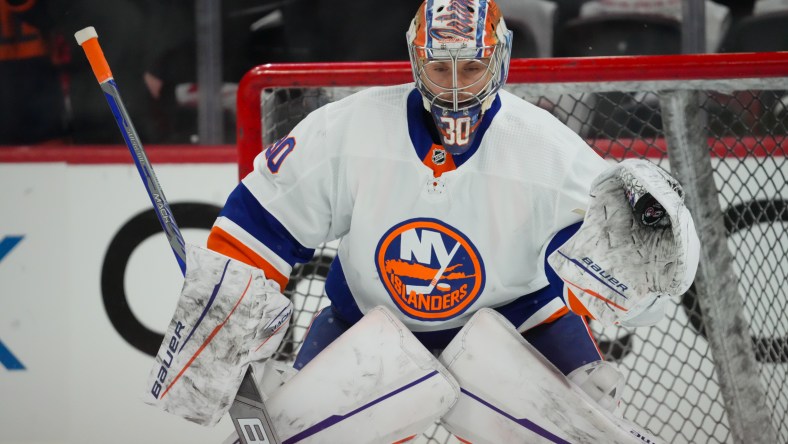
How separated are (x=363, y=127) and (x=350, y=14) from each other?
49.8 inches

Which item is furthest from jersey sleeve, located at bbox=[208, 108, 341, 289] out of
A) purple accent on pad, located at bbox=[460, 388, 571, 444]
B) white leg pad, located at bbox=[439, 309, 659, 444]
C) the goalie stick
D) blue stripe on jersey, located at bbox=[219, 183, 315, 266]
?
purple accent on pad, located at bbox=[460, 388, 571, 444]

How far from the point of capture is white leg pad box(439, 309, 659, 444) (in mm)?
1557

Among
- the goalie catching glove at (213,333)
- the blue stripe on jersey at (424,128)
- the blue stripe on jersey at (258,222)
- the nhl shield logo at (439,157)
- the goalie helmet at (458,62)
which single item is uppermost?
the goalie helmet at (458,62)

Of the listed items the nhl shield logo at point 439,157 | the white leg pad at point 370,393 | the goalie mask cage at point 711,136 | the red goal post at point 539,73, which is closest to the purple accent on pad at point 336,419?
the white leg pad at point 370,393

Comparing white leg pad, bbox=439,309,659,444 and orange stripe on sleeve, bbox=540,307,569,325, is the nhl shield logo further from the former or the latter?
orange stripe on sleeve, bbox=540,307,569,325

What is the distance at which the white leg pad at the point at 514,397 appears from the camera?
1.56m

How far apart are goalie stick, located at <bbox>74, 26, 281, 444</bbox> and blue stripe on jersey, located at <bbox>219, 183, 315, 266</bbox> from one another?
0.36 ft

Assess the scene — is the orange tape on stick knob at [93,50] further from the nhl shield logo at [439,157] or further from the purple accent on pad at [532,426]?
the purple accent on pad at [532,426]

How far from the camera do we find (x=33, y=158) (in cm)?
267

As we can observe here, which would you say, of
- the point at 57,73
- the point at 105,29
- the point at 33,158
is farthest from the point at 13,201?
the point at 105,29

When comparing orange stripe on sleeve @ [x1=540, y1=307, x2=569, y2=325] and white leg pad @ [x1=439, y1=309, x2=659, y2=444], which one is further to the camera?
orange stripe on sleeve @ [x1=540, y1=307, x2=569, y2=325]

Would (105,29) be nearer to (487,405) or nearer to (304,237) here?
(304,237)

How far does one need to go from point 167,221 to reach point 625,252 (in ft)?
2.59

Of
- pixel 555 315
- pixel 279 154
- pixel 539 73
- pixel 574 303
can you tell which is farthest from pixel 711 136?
pixel 279 154
